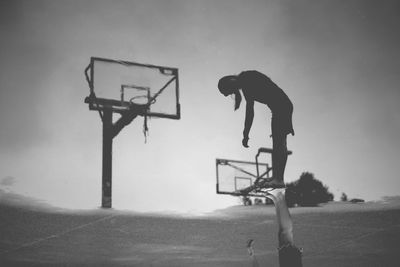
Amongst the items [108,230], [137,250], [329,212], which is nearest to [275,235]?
[329,212]

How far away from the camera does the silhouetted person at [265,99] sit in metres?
4.88

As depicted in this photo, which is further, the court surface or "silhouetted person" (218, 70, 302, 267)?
the court surface

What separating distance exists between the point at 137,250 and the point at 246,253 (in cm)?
266

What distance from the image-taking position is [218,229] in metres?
10.6

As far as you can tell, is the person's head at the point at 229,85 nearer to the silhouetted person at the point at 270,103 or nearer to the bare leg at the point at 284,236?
the silhouetted person at the point at 270,103

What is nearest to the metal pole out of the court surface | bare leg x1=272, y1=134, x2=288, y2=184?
the court surface

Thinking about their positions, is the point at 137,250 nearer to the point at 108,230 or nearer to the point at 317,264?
the point at 108,230

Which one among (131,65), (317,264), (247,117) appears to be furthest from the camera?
(131,65)

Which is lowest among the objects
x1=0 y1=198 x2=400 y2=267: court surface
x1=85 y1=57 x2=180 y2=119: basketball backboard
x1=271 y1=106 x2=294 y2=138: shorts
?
x1=0 y1=198 x2=400 y2=267: court surface

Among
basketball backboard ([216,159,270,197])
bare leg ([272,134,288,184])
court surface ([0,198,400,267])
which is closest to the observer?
bare leg ([272,134,288,184])

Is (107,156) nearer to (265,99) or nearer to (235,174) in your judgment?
(235,174)

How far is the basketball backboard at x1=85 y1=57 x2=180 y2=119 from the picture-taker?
1198 cm

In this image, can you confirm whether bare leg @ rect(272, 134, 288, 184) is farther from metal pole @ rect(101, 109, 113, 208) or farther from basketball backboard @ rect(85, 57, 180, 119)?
metal pole @ rect(101, 109, 113, 208)

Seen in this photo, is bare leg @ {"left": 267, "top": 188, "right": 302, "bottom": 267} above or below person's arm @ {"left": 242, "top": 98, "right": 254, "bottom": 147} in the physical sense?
below
